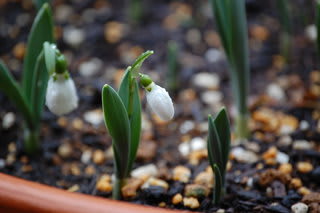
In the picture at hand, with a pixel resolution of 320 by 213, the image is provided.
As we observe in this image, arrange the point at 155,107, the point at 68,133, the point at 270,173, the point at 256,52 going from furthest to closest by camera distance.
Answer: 1. the point at 256,52
2. the point at 68,133
3. the point at 270,173
4. the point at 155,107

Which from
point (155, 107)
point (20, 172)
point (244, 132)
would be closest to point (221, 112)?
point (155, 107)

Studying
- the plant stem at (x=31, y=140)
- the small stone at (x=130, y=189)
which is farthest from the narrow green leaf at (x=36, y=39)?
the small stone at (x=130, y=189)

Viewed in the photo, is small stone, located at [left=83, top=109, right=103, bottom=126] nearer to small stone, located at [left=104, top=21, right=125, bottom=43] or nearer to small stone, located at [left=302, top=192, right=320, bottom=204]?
small stone, located at [left=104, top=21, right=125, bottom=43]

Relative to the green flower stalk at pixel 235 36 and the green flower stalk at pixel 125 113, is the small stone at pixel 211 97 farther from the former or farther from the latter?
the green flower stalk at pixel 125 113

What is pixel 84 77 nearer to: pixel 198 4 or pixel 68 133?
pixel 68 133

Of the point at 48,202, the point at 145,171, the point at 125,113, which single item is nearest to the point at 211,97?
the point at 145,171

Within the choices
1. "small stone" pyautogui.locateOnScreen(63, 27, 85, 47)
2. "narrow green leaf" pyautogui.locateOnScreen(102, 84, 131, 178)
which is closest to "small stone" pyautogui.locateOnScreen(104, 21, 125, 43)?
"small stone" pyautogui.locateOnScreen(63, 27, 85, 47)
